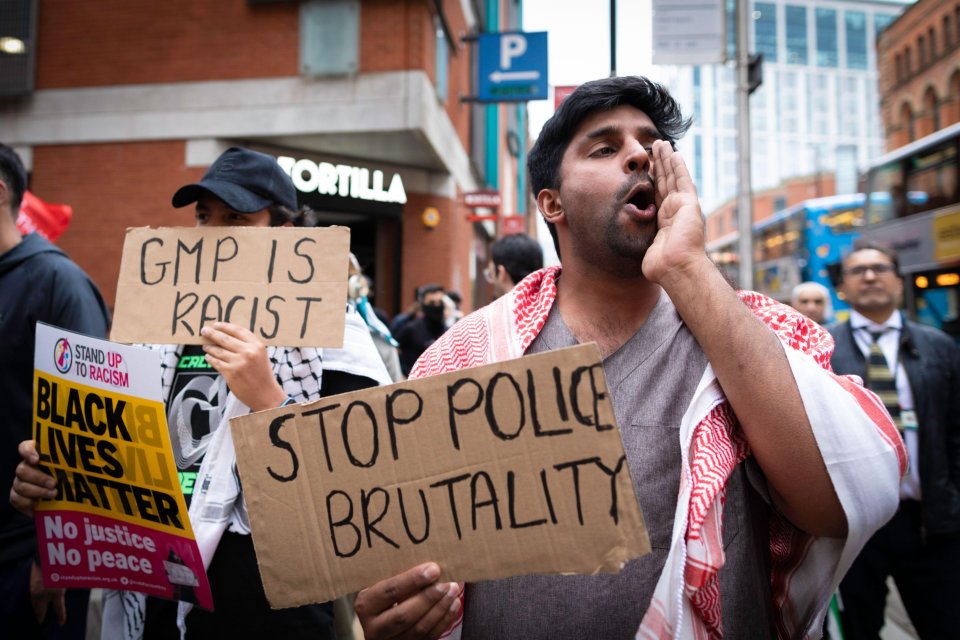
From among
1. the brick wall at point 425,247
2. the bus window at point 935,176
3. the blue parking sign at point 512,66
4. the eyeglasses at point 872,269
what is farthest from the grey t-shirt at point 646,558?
the bus window at point 935,176

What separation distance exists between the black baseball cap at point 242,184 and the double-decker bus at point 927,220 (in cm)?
1165

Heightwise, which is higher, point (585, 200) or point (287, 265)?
point (585, 200)

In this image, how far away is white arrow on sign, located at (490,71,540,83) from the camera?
11.2 metres

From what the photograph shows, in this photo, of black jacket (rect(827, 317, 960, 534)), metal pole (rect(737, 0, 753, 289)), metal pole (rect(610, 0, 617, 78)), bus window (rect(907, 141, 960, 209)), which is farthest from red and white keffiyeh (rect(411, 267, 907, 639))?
bus window (rect(907, 141, 960, 209))

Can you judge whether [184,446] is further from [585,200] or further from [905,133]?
[905,133]

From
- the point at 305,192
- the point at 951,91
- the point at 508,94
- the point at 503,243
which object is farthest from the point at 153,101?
the point at 951,91

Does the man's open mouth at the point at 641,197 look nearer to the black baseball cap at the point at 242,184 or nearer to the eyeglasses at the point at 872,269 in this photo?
the black baseball cap at the point at 242,184

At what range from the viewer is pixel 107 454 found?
1.82 meters

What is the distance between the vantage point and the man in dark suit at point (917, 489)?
3.14 m

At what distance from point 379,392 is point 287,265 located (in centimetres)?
65

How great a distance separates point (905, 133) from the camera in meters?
34.1

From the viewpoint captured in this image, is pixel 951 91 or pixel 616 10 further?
pixel 951 91

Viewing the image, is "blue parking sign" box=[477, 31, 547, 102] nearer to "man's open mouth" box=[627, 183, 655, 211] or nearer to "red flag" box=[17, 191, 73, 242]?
"red flag" box=[17, 191, 73, 242]

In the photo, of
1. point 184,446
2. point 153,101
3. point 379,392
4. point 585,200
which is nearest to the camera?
point 379,392
